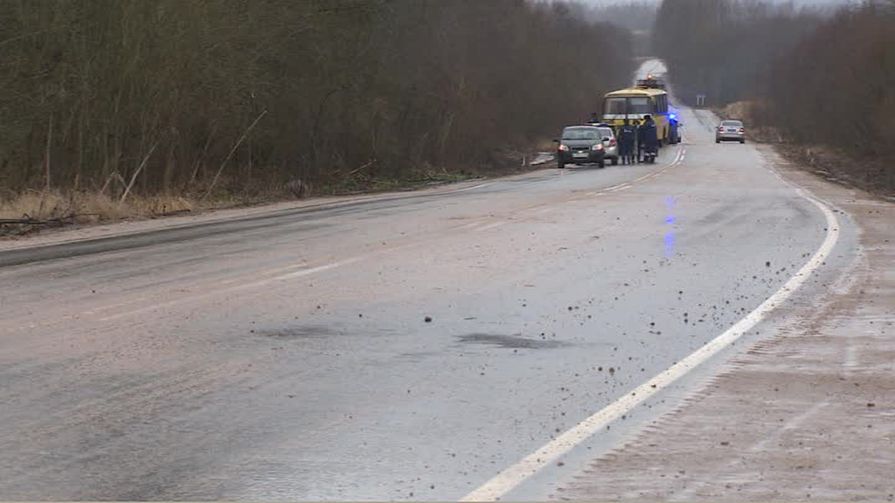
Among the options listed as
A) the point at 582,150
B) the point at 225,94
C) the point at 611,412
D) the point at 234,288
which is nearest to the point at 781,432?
the point at 611,412

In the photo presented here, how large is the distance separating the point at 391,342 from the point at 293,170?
83.8 feet

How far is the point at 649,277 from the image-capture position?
13.9 m

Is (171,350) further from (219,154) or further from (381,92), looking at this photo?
(381,92)

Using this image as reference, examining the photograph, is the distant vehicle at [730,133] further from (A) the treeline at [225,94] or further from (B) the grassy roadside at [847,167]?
(A) the treeline at [225,94]

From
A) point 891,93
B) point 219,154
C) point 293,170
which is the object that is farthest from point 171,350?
point 891,93

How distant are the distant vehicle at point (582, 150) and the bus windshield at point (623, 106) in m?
13.6

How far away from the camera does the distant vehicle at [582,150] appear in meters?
47.5

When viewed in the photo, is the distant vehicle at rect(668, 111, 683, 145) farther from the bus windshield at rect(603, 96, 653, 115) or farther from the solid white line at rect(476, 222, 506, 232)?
the solid white line at rect(476, 222, 506, 232)

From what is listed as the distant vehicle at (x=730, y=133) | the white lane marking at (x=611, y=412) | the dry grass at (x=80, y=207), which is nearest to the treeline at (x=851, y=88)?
the distant vehicle at (x=730, y=133)

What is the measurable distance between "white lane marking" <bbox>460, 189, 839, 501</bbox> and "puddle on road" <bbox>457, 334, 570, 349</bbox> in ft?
3.63

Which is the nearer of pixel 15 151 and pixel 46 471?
pixel 46 471

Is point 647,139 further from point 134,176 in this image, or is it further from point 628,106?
point 134,176

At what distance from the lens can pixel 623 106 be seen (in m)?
61.5

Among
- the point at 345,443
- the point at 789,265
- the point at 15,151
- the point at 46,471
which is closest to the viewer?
the point at 46,471
